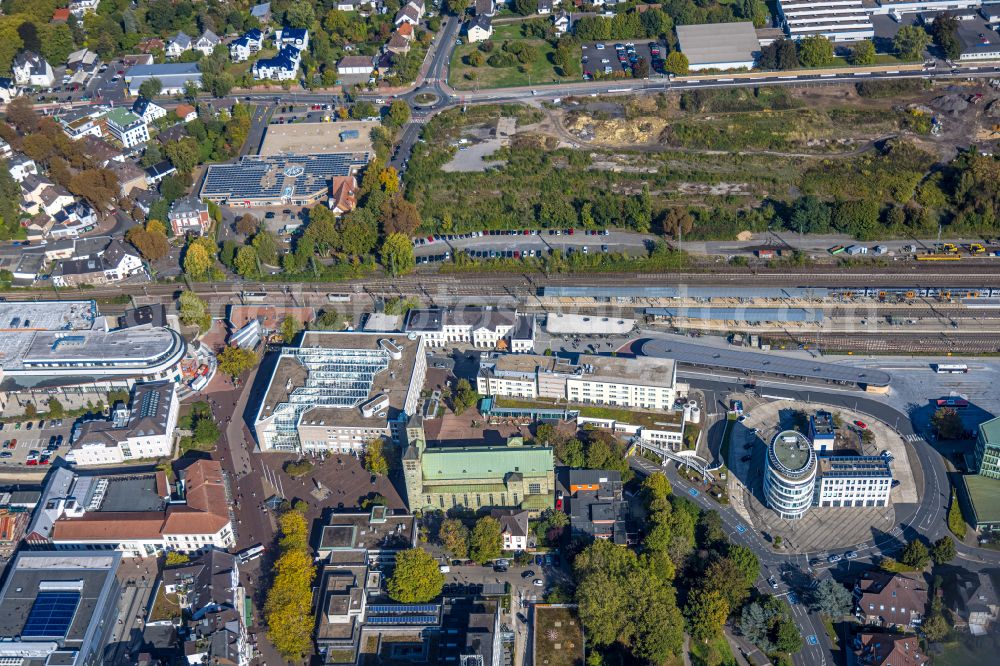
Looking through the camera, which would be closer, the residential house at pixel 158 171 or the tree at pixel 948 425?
the tree at pixel 948 425

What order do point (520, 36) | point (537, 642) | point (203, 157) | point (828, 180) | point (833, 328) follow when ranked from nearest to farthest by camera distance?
point (537, 642) < point (833, 328) < point (828, 180) < point (203, 157) < point (520, 36)

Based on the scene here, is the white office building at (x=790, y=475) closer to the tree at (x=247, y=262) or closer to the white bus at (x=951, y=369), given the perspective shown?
the white bus at (x=951, y=369)

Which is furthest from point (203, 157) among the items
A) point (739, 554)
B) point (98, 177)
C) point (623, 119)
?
point (739, 554)

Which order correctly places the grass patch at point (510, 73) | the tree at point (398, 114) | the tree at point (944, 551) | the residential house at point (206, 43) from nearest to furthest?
1. the tree at point (944, 551)
2. the tree at point (398, 114)
3. the grass patch at point (510, 73)
4. the residential house at point (206, 43)

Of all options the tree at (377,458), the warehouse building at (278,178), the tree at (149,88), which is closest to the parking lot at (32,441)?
the tree at (377,458)

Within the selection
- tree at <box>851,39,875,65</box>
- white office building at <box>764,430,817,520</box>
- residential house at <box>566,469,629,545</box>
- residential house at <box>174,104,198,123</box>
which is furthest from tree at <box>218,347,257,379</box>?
tree at <box>851,39,875,65</box>

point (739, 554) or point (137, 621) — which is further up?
point (739, 554)

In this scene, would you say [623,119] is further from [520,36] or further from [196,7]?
[196,7]
